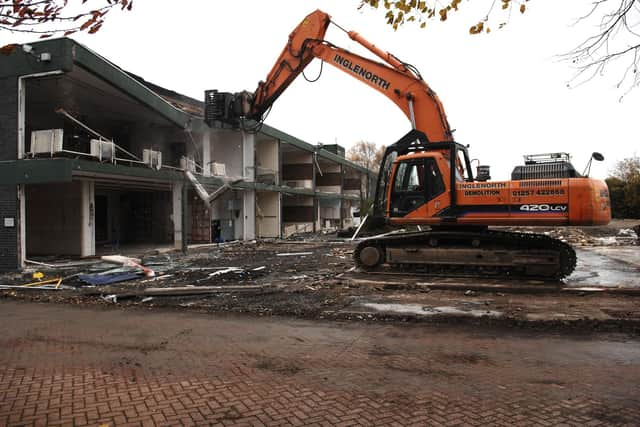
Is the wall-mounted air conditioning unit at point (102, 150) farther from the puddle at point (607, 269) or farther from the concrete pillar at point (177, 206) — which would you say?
the puddle at point (607, 269)

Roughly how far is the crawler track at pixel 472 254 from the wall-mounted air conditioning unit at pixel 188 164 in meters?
11.3

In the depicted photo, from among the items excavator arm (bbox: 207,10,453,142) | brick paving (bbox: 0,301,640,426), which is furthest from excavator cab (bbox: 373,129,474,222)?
brick paving (bbox: 0,301,640,426)

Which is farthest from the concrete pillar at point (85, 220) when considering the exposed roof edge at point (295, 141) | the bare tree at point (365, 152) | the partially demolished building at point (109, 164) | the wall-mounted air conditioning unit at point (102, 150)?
the bare tree at point (365, 152)

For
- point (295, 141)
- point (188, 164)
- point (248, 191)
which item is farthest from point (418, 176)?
point (295, 141)

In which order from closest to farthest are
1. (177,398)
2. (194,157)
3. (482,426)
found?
(482,426) < (177,398) < (194,157)

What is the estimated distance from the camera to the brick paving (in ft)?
12.6

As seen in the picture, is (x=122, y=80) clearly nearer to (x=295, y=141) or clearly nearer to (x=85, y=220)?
(x=85, y=220)

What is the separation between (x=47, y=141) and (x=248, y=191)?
12.1m

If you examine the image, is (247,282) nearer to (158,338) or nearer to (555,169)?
(158,338)

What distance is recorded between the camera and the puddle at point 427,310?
7574 millimetres

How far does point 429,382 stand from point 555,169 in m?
7.48

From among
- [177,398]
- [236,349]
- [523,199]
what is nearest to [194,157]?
[523,199]

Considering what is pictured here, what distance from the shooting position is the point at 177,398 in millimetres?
4238

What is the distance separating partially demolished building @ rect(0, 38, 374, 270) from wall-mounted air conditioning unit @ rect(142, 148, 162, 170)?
0.17 feet
